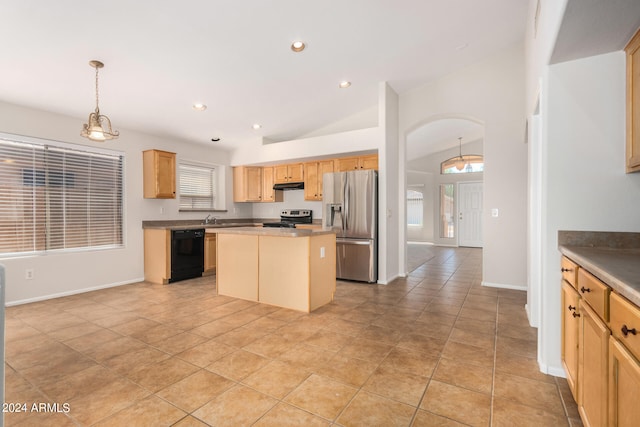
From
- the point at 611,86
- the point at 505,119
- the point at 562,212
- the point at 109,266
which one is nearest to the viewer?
the point at 611,86

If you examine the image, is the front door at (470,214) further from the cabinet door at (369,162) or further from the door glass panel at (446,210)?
the cabinet door at (369,162)

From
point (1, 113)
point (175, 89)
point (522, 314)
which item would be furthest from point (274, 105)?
point (522, 314)

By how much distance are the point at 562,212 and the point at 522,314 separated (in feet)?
6.23

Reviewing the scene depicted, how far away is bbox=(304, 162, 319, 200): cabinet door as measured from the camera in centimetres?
592

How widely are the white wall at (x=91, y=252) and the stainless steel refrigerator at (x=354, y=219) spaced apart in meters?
2.90

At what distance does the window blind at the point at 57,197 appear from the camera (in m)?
3.89

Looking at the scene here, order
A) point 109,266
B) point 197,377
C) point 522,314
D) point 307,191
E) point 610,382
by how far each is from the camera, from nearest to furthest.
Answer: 1. point 610,382
2. point 197,377
3. point 522,314
4. point 109,266
5. point 307,191

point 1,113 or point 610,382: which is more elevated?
point 1,113

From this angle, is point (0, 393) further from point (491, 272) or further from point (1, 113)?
point (491, 272)

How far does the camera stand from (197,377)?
214 centimetres

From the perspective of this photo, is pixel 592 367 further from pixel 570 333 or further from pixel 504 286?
pixel 504 286

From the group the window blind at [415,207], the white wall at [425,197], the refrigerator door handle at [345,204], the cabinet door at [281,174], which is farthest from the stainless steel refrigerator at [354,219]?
the window blind at [415,207]

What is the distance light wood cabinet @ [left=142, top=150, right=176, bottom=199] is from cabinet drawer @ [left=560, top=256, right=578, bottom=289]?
17.5 ft

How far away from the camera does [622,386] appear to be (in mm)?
1134
